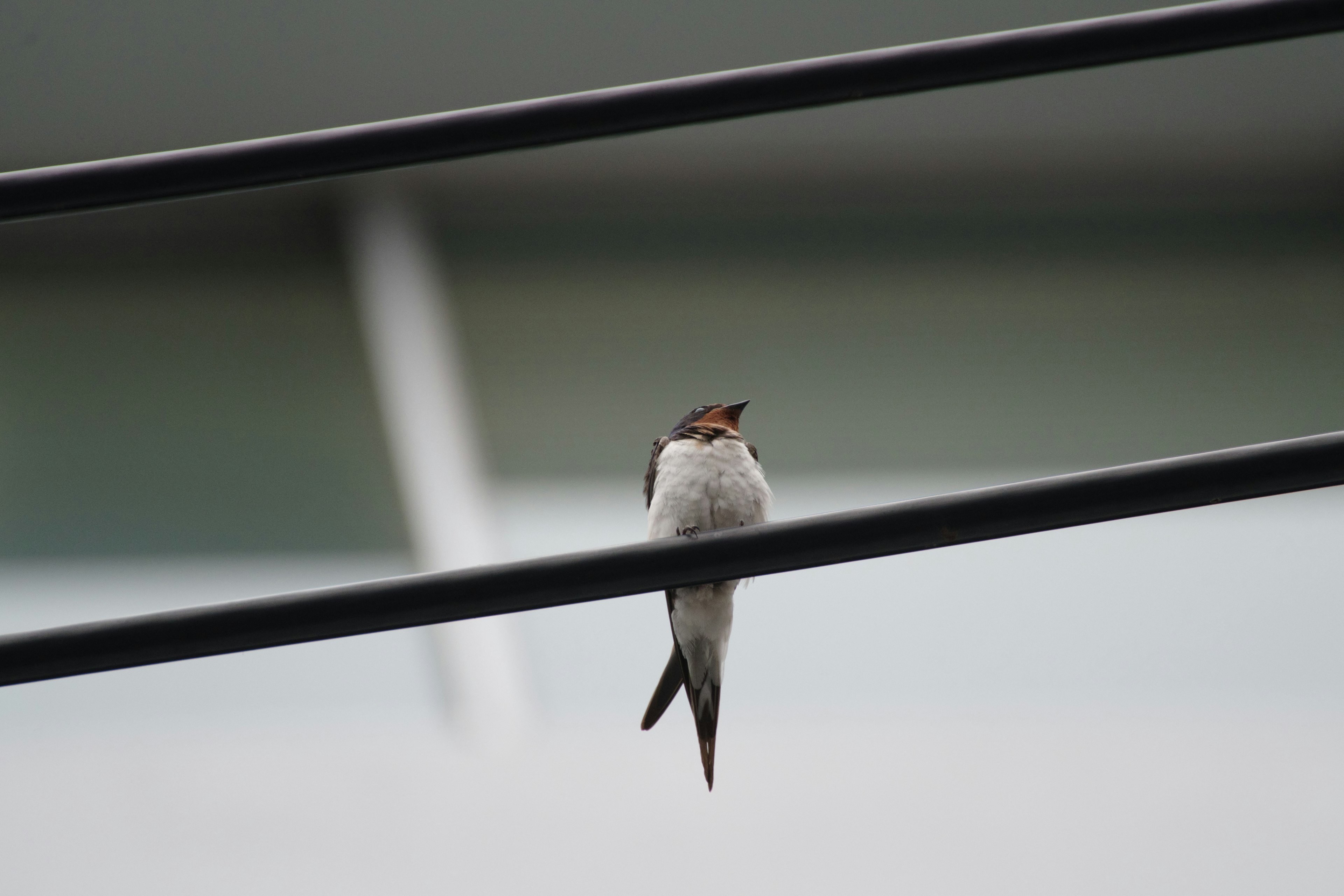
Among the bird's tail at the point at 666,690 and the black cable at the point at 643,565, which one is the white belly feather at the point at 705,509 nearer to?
the bird's tail at the point at 666,690

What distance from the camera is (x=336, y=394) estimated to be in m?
7.18

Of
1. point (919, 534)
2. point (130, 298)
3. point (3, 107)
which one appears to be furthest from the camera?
point (130, 298)

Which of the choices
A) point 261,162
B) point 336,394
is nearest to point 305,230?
point 336,394

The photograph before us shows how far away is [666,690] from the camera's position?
228 cm

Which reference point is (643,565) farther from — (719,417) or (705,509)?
(719,417)

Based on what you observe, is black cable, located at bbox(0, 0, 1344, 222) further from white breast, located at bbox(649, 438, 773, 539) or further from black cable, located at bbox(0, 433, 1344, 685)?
white breast, located at bbox(649, 438, 773, 539)

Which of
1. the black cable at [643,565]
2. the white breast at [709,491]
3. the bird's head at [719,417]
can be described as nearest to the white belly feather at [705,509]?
the white breast at [709,491]

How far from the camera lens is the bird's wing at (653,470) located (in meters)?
2.71

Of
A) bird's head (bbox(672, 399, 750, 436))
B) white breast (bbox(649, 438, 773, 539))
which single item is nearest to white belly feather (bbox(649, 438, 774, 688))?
white breast (bbox(649, 438, 773, 539))

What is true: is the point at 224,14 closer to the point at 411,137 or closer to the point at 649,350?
the point at 649,350

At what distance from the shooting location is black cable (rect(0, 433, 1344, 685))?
0.98 m

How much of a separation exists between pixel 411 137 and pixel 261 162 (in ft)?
0.54

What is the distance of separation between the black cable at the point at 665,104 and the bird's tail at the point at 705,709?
1742mm

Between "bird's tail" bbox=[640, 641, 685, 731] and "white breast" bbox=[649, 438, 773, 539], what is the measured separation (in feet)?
1.03
